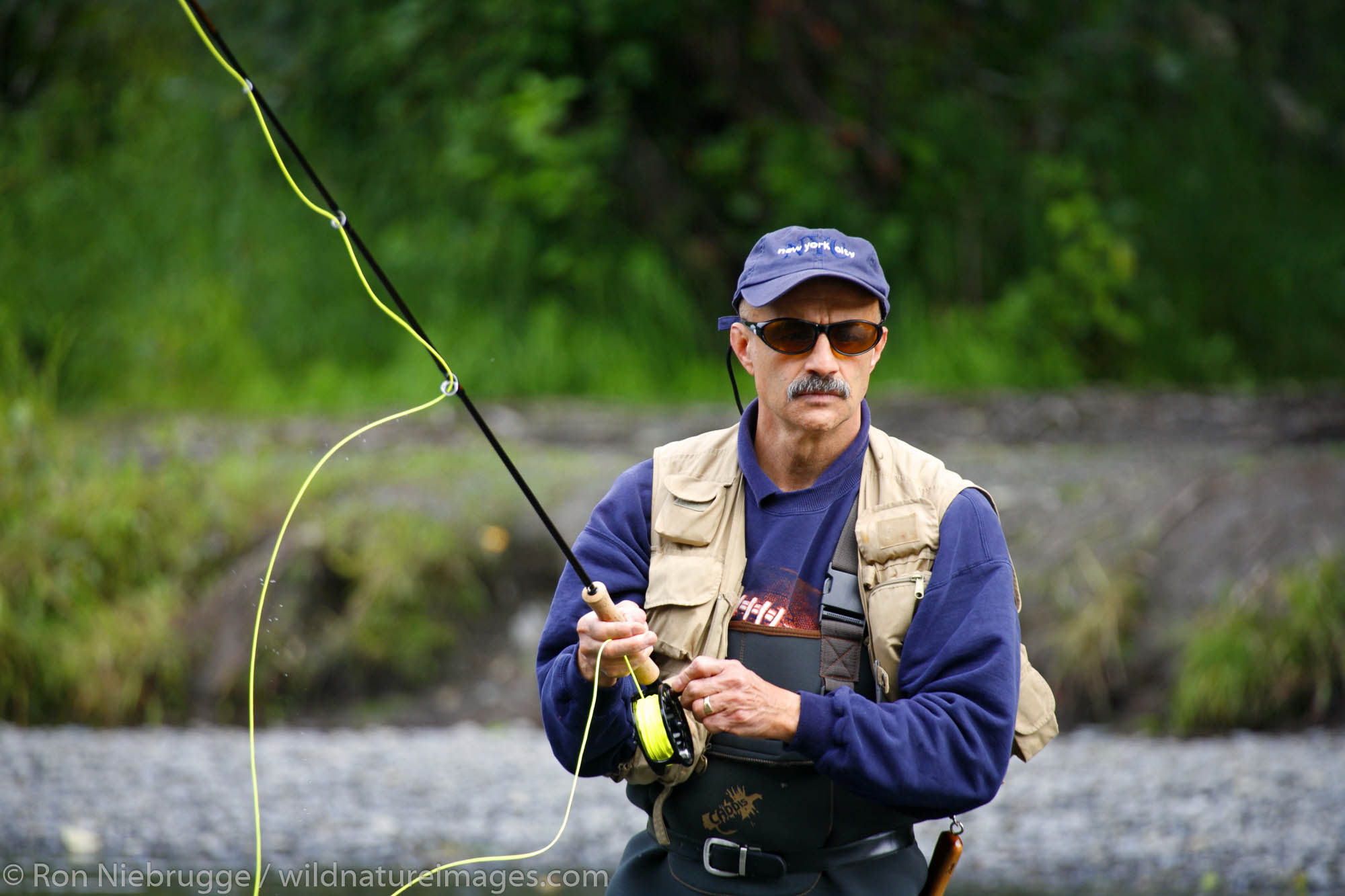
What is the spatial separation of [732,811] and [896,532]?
48 cm

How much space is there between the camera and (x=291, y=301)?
31.7 feet

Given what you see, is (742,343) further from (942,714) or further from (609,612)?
(942,714)

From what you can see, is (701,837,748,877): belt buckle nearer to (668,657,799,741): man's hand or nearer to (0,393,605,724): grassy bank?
(668,657,799,741): man's hand

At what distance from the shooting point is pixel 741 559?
84.2 inches

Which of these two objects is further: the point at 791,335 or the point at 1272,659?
the point at 1272,659

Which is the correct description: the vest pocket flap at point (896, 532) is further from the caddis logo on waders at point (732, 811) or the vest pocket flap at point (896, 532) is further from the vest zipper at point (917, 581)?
the caddis logo on waders at point (732, 811)

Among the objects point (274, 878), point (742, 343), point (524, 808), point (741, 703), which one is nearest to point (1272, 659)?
point (524, 808)

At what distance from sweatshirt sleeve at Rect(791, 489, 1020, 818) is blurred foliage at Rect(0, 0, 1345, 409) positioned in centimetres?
726

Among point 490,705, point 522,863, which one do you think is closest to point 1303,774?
point 522,863

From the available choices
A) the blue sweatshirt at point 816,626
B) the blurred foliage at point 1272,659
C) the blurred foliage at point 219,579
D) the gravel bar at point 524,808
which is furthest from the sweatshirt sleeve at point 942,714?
the blurred foliage at point 219,579

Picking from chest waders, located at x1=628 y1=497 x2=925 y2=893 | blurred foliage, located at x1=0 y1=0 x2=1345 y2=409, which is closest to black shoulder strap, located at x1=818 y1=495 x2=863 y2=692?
chest waders, located at x1=628 y1=497 x2=925 y2=893

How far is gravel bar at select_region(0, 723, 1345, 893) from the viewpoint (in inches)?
172

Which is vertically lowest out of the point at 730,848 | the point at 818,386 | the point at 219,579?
the point at 219,579

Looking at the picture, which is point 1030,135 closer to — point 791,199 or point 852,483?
point 791,199
